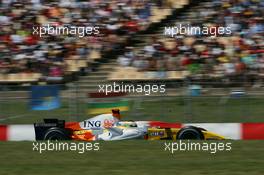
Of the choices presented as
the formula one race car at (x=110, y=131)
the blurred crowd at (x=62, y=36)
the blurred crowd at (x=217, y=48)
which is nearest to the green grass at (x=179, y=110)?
the formula one race car at (x=110, y=131)

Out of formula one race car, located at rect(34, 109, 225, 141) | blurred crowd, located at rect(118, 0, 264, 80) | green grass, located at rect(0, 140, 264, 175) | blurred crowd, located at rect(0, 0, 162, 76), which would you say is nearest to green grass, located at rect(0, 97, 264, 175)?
green grass, located at rect(0, 140, 264, 175)

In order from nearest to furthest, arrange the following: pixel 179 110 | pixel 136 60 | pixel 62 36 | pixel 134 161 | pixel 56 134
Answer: pixel 134 161, pixel 56 134, pixel 179 110, pixel 136 60, pixel 62 36

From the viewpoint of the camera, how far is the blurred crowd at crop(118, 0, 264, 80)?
15383 mm

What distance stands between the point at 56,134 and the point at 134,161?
3.01 meters

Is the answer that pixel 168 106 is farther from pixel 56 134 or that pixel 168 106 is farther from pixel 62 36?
pixel 62 36

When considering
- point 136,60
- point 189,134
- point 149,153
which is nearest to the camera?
Result: point 149,153

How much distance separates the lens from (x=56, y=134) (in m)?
11.1

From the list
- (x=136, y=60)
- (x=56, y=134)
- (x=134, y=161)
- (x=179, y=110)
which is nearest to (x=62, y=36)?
(x=136, y=60)

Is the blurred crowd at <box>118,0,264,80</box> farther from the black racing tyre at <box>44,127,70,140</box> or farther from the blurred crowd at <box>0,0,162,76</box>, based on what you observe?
the black racing tyre at <box>44,127,70,140</box>

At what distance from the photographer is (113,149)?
9664 millimetres

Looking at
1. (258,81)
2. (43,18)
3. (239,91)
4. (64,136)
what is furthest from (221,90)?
(43,18)

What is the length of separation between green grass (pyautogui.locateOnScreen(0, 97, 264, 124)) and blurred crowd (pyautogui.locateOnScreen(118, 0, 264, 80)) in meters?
2.57

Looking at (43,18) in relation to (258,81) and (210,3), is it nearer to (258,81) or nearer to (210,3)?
(210,3)

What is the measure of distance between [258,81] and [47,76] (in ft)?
21.3
